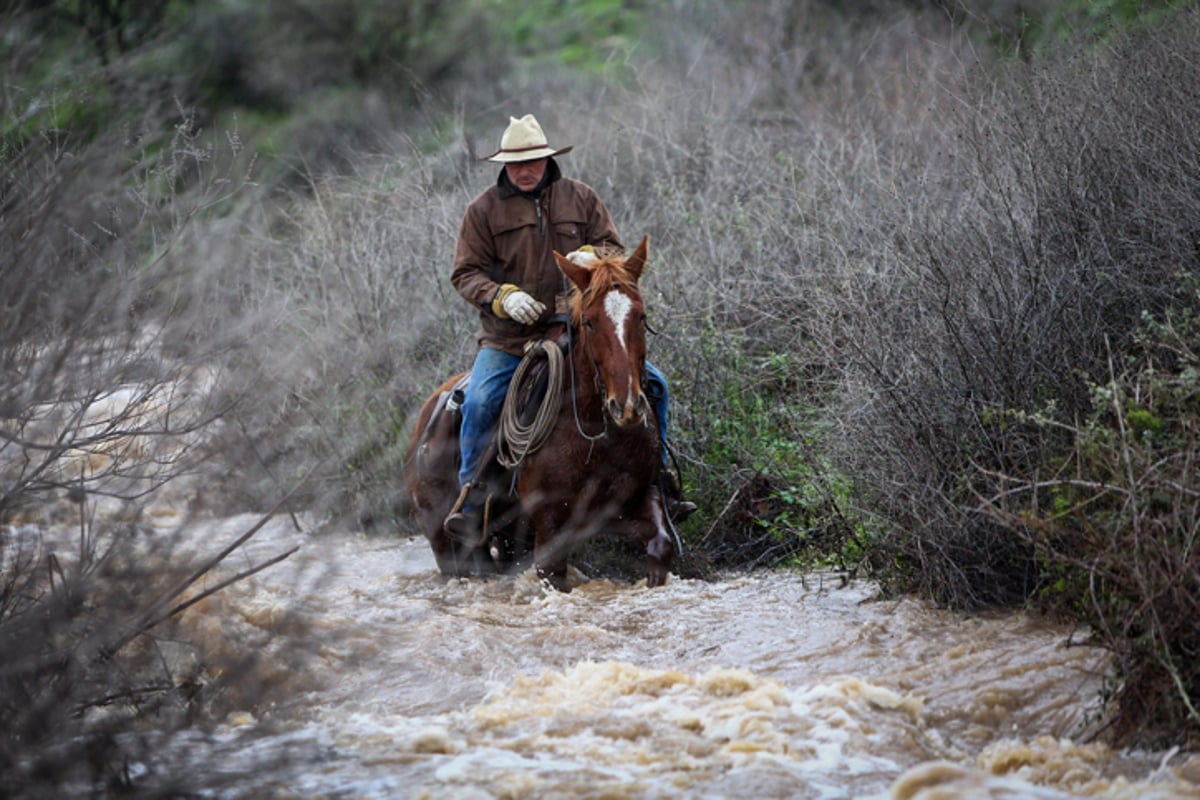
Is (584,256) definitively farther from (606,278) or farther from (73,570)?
(73,570)

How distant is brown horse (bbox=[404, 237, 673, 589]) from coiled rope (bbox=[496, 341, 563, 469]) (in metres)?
0.05

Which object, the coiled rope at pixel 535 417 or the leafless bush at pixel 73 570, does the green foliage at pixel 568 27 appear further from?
the leafless bush at pixel 73 570

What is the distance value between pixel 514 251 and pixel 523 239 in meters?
0.10

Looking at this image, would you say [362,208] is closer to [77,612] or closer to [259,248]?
[259,248]

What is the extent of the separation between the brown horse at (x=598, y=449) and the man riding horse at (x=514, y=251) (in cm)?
27

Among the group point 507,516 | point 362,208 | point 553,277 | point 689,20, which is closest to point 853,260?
point 553,277

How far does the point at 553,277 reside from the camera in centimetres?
914

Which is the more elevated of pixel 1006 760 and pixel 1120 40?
pixel 1120 40

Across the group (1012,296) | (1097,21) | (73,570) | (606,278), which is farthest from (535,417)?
(1097,21)

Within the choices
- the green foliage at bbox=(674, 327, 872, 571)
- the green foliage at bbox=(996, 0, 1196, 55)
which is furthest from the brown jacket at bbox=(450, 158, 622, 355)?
the green foliage at bbox=(996, 0, 1196, 55)

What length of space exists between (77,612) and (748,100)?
42.2 ft

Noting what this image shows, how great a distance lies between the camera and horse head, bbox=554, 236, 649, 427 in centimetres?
802

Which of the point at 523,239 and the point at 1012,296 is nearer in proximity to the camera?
the point at 1012,296

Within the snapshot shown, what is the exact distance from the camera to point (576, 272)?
837cm
